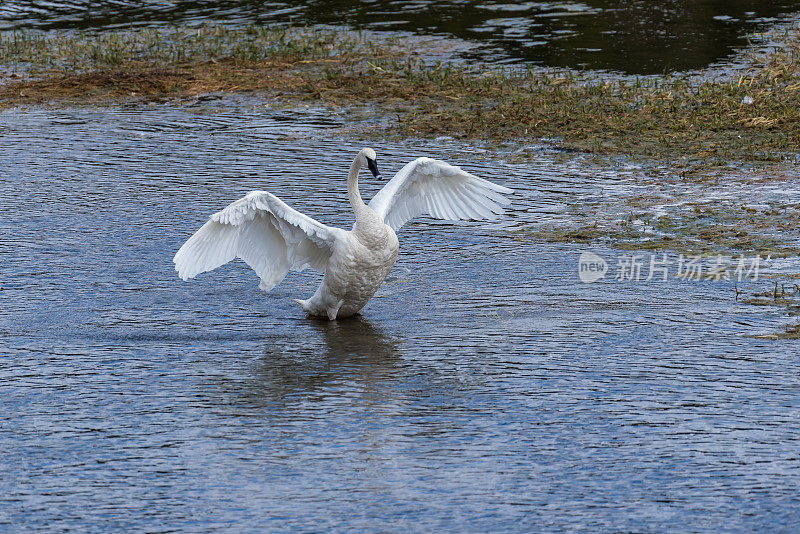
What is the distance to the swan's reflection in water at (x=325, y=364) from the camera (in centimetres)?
809

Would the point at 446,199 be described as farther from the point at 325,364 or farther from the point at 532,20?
the point at 532,20

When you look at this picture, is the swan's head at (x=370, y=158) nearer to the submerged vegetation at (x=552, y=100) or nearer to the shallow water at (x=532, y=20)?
the submerged vegetation at (x=552, y=100)

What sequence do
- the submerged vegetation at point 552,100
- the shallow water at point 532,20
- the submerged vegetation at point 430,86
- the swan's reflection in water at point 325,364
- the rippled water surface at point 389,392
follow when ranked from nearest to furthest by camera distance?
the rippled water surface at point 389,392
the swan's reflection in water at point 325,364
the submerged vegetation at point 552,100
the submerged vegetation at point 430,86
the shallow water at point 532,20

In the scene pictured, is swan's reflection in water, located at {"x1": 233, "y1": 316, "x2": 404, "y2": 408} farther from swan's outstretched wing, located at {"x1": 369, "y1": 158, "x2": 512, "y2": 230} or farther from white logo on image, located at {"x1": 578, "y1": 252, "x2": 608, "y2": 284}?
white logo on image, located at {"x1": 578, "y1": 252, "x2": 608, "y2": 284}

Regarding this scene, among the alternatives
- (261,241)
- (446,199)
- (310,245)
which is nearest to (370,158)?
(310,245)

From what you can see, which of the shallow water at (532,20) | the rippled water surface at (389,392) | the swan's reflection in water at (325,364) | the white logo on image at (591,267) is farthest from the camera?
the shallow water at (532,20)

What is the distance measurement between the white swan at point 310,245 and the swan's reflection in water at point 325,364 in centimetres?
30

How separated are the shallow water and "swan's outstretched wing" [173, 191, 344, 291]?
9.34m

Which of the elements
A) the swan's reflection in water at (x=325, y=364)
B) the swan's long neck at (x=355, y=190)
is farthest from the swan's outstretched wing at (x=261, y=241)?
the swan's reflection in water at (x=325, y=364)

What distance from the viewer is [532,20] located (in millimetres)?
22141

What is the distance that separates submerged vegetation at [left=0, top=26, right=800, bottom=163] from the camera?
14.5 metres

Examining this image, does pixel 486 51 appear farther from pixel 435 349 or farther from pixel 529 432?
pixel 529 432

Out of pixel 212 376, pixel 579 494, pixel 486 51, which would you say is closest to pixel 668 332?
pixel 579 494

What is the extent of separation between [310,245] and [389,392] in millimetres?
2115
